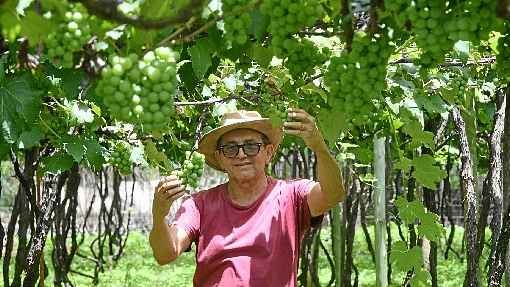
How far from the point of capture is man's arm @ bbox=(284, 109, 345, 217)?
6.72 feet

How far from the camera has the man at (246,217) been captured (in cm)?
248

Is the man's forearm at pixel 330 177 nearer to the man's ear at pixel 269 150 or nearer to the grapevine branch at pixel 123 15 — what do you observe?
the man's ear at pixel 269 150

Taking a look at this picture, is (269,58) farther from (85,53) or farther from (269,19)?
(85,53)

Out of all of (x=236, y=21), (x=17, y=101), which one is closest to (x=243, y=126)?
(x=17, y=101)

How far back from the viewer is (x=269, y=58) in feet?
5.07

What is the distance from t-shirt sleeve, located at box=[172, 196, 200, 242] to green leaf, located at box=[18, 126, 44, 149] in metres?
0.56

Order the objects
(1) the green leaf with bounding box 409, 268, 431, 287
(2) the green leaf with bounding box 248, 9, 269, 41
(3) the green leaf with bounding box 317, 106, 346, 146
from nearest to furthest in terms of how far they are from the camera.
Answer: (2) the green leaf with bounding box 248, 9, 269, 41
(3) the green leaf with bounding box 317, 106, 346, 146
(1) the green leaf with bounding box 409, 268, 431, 287

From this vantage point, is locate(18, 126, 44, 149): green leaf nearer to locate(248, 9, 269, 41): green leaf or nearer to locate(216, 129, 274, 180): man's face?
locate(216, 129, 274, 180): man's face

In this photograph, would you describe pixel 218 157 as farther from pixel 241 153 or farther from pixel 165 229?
pixel 165 229

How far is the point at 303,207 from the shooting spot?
2588mm

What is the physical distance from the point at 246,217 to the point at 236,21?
1502mm

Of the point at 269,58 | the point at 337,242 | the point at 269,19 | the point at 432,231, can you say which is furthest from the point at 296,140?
the point at 269,19

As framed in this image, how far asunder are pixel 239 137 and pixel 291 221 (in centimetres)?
32

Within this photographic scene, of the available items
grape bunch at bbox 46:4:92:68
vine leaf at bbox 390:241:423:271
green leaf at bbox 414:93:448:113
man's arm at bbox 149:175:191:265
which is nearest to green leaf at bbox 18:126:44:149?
man's arm at bbox 149:175:191:265
